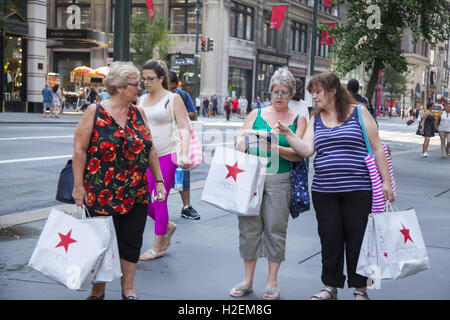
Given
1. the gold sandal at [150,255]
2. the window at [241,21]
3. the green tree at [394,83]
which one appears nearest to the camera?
the gold sandal at [150,255]

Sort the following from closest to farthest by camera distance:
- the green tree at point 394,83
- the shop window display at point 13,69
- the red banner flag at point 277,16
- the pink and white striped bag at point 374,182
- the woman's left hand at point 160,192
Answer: the pink and white striped bag at point 374,182
the woman's left hand at point 160,192
the shop window display at point 13,69
the red banner flag at point 277,16
the green tree at point 394,83

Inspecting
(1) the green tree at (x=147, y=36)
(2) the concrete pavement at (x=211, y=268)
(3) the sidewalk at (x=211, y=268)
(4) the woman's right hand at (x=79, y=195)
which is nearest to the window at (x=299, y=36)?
(1) the green tree at (x=147, y=36)

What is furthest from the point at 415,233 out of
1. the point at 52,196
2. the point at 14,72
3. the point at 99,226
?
the point at 14,72

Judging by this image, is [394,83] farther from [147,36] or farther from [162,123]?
A: [162,123]

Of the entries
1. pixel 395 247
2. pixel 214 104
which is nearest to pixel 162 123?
pixel 395 247

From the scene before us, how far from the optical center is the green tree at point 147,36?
40875 millimetres

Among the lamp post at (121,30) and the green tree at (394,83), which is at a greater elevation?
the green tree at (394,83)

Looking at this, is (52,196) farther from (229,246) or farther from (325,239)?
(325,239)

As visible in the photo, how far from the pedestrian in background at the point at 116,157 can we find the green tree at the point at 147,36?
3740 centimetres

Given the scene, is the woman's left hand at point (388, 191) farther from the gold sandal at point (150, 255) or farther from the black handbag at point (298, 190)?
the gold sandal at point (150, 255)

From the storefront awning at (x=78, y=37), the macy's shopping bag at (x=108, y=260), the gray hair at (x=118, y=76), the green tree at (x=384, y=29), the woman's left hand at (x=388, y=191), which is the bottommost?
the macy's shopping bag at (x=108, y=260)

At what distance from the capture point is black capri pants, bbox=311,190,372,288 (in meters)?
4.55

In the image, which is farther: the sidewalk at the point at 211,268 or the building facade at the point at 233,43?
the building facade at the point at 233,43
